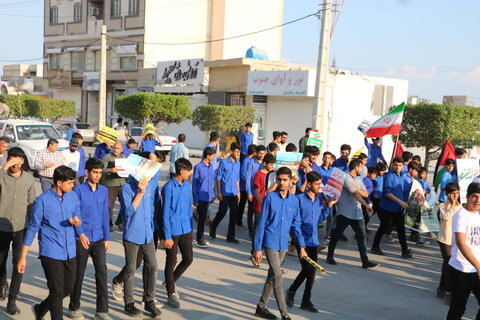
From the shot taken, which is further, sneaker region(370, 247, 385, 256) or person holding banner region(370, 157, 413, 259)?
sneaker region(370, 247, 385, 256)

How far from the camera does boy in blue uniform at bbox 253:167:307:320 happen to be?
Result: 5.85m

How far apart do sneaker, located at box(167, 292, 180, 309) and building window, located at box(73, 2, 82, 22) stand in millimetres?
45373

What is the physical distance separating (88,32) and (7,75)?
962 inches

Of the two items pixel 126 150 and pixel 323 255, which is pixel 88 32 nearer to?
pixel 126 150

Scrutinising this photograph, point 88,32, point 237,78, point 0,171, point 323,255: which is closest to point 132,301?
point 0,171

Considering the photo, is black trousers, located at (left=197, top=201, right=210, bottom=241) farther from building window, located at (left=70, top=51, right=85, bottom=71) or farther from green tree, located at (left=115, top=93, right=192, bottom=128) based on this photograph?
building window, located at (left=70, top=51, right=85, bottom=71)

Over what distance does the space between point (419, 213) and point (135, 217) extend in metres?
5.27

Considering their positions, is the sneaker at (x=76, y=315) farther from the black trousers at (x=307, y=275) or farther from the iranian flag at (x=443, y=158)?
the iranian flag at (x=443, y=158)

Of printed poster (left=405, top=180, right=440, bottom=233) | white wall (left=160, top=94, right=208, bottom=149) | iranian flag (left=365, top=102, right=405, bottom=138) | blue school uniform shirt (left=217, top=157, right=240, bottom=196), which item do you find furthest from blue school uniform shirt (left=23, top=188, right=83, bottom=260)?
white wall (left=160, top=94, right=208, bottom=149)

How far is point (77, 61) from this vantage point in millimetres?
48312

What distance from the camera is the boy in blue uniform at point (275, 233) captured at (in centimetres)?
585

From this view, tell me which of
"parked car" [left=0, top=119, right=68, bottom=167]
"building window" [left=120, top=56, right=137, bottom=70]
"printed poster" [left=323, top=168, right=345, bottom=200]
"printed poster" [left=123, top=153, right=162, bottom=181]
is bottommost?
"parked car" [left=0, top=119, right=68, bottom=167]

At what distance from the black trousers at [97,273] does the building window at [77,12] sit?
149 feet

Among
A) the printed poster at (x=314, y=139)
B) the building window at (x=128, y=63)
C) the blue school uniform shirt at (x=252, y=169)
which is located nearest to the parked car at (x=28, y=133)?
the printed poster at (x=314, y=139)
